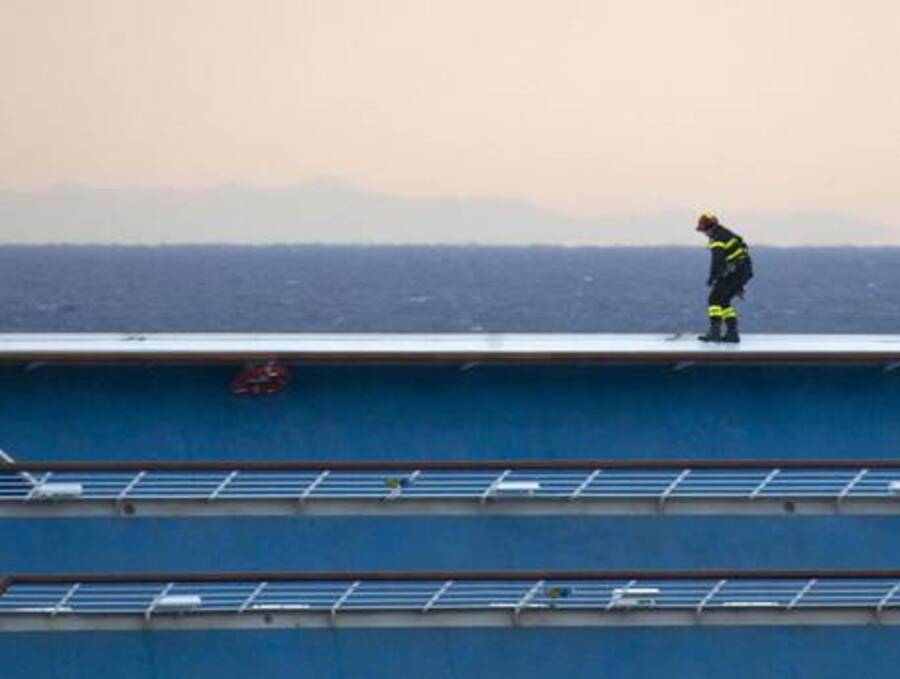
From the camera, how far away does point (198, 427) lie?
22.2m

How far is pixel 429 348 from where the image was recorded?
22734mm

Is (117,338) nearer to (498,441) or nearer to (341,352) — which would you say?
(341,352)

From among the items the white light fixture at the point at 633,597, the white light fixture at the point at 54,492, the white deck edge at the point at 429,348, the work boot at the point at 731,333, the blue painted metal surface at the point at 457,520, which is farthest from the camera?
the work boot at the point at 731,333

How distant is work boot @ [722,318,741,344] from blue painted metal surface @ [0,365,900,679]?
79 centimetres

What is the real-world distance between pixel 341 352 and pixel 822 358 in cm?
480

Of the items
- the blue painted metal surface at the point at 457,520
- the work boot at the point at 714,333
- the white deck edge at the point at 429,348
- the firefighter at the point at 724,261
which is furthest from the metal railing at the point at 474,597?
the firefighter at the point at 724,261

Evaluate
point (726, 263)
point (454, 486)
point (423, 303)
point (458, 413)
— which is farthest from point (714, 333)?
point (423, 303)

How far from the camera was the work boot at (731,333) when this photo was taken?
936 inches

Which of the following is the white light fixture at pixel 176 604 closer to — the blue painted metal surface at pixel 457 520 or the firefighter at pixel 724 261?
the blue painted metal surface at pixel 457 520

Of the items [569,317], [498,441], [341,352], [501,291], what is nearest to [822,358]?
[498,441]

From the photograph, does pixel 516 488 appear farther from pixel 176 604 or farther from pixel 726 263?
pixel 726 263

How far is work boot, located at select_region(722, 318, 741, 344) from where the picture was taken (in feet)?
78.0

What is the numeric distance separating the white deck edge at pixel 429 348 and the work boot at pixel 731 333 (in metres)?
0.11

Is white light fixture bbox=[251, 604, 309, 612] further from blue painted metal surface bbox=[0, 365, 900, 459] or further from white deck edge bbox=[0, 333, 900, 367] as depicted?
white deck edge bbox=[0, 333, 900, 367]
